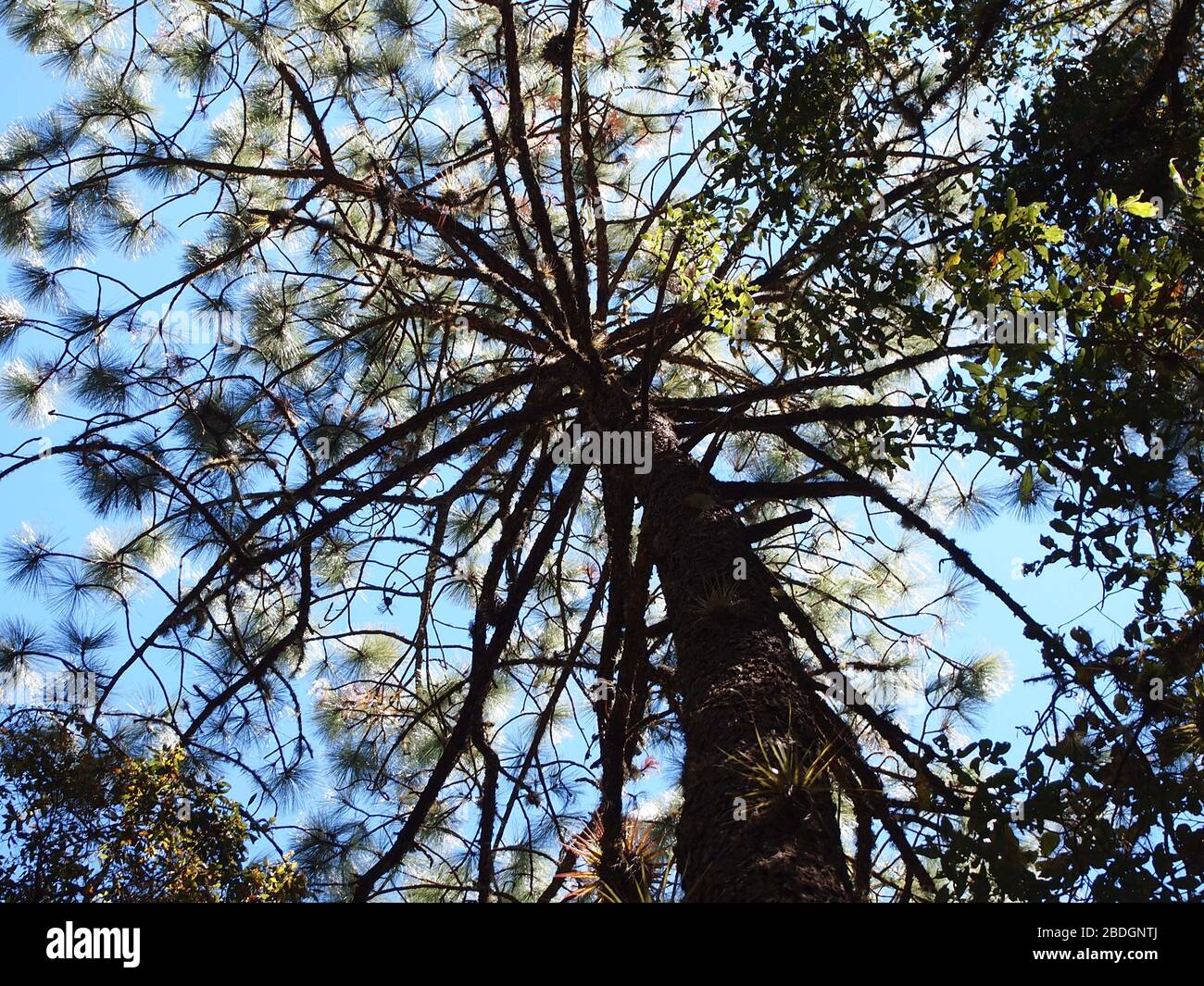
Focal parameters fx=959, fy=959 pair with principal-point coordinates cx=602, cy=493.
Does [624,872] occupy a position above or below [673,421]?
below

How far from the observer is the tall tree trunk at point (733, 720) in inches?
83.7

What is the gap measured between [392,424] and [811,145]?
10.1 feet

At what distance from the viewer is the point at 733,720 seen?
256cm

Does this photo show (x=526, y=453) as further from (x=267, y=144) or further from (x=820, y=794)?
(x=820, y=794)

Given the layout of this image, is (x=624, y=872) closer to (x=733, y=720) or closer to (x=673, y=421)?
(x=733, y=720)

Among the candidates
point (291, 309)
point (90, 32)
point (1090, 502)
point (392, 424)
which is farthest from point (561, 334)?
point (90, 32)

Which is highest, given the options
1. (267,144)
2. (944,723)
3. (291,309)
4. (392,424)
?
(267,144)

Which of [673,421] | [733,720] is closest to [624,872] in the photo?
[733,720]

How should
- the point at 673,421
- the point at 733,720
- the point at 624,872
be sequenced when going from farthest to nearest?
the point at 673,421 → the point at 733,720 → the point at 624,872

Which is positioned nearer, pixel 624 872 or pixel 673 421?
pixel 624 872

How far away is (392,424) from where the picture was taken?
567cm

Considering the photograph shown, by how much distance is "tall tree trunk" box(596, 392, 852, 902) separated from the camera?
212 cm
